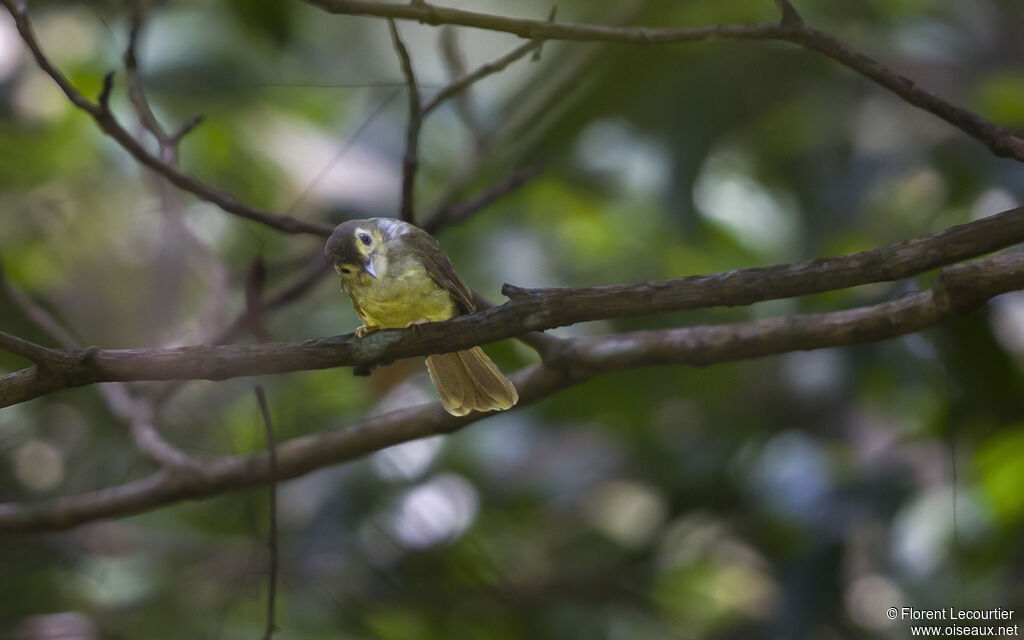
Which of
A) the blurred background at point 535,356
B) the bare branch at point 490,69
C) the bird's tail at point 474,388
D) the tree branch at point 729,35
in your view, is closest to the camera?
the tree branch at point 729,35

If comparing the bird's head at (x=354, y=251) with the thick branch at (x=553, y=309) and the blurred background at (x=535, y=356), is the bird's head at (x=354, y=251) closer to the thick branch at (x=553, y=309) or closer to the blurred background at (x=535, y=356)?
the thick branch at (x=553, y=309)

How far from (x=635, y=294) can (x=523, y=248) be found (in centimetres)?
357

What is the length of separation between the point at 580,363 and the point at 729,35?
1.25 meters

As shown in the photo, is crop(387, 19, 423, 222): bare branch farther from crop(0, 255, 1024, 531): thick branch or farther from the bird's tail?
crop(0, 255, 1024, 531): thick branch

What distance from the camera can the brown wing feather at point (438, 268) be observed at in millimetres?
3506

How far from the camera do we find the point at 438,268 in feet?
11.5

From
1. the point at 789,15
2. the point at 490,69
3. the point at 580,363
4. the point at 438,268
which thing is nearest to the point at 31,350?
the point at 438,268

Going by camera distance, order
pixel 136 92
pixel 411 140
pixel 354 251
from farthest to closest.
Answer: pixel 136 92 < pixel 411 140 < pixel 354 251

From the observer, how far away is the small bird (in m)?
3.47

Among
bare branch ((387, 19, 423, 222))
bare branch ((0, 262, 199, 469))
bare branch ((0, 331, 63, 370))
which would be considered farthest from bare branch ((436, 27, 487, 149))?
bare branch ((0, 331, 63, 370))

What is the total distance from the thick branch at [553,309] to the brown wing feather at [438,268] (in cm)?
87

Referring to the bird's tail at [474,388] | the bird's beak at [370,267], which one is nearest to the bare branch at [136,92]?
the bird's beak at [370,267]

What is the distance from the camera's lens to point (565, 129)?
523 cm

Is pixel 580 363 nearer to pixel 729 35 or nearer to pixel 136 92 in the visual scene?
pixel 729 35
